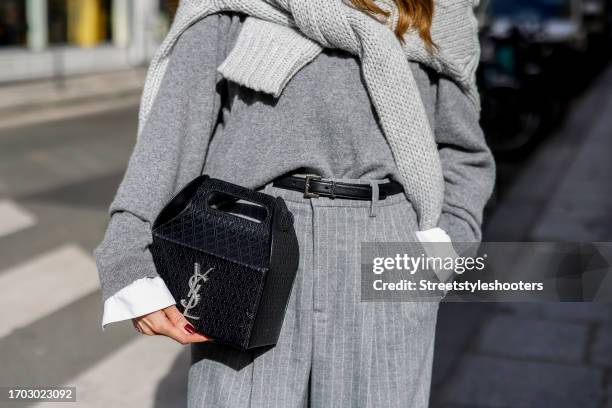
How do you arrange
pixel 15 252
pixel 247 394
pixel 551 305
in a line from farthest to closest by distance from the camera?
pixel 15 252 → pixel 551 305 → pixel 247 394

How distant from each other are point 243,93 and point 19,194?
5534 millimetres

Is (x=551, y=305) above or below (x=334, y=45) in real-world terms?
below

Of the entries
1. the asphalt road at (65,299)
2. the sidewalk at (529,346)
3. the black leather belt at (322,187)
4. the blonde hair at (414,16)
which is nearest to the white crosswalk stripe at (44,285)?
the asphalt road at (65,299)

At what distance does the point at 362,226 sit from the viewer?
177cm

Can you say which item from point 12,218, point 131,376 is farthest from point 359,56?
point 12,218

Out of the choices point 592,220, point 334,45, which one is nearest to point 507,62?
point 592,220

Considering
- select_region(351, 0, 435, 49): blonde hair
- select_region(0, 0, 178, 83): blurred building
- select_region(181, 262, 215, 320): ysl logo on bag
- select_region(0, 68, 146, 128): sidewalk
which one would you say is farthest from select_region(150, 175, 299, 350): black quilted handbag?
select_region(0, 0, 178, 83): blurred building

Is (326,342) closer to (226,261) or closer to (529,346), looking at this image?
(226,261)

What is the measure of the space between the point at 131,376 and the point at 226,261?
2.43m

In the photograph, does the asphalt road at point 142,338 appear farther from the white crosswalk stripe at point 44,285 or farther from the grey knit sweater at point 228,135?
the grey knit sweater at point 228,135

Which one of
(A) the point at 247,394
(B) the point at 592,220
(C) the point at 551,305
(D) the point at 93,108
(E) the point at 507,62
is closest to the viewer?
(A) the point at 247,394

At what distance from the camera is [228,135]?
1786 millimetres

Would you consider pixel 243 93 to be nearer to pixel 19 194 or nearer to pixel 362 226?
pixel 362 226

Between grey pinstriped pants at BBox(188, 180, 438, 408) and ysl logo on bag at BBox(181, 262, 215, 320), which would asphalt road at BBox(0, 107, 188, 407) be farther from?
ysl logo on bag at BBox(181, 262, 215, 320)
